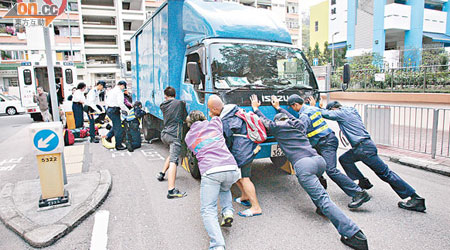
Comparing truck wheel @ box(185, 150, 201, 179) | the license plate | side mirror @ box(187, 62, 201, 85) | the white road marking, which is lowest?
the white road marking

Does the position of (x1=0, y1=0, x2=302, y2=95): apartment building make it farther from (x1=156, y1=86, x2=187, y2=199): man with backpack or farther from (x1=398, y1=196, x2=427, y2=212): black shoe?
(x1=398, y1=196, x2=427, y2=212): black shoe

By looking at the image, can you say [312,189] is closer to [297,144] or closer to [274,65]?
[297,144]

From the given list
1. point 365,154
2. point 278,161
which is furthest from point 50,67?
point 365,154

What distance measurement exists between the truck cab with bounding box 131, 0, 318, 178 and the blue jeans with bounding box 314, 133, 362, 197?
0.71m

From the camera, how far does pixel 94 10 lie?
1591 inches

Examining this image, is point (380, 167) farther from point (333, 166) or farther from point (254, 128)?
point (254, 128)

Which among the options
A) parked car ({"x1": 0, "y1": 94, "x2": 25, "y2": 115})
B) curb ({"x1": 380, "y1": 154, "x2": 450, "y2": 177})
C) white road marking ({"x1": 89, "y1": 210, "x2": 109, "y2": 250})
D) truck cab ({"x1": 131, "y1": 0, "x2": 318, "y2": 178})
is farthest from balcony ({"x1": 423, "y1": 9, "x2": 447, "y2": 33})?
parked car ({"x1": 0, "y1": 94, "x2": 25, "y2": 115})

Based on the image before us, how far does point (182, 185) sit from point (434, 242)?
3661 mm

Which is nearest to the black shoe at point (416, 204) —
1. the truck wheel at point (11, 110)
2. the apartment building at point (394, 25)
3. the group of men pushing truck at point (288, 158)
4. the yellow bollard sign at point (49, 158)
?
the group of men pushing truck at point (288, 158)

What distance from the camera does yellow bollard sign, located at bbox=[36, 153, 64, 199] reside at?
4.19m

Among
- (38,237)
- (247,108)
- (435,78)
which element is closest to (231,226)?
(247,108)

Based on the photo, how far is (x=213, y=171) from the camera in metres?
3.34

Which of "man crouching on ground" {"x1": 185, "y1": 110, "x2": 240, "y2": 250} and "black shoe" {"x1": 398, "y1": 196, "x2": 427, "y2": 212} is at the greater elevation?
"man crouching on ground" {"x1": 185, "y1": 110, "x2": 240, "y2": 250}

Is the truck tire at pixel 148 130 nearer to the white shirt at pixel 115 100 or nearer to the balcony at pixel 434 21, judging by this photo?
the white shirt at pixel 115 100
